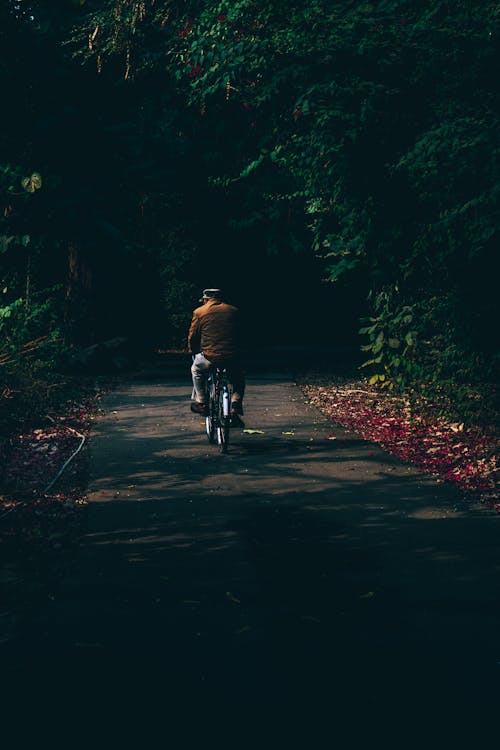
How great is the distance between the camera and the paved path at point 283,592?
4875 millimetres

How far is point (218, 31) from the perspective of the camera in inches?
462

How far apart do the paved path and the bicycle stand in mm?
1045

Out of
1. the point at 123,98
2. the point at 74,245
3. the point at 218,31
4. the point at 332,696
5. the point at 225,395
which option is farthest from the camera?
the point at 74,245

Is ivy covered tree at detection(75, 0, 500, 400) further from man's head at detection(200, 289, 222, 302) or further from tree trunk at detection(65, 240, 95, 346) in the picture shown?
tree trunk at detection(65, 240, 95, 346)

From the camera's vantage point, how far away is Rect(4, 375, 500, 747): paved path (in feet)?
16.0

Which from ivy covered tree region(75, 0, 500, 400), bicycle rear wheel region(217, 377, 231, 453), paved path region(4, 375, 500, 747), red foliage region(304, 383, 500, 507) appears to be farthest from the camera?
bicycle rear wheel region(217, 377, 231, 453)

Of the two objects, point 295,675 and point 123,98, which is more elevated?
point 123,98

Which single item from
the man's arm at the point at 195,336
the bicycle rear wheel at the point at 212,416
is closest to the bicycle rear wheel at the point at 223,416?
the bicycle rear wheel at the point at 212,416

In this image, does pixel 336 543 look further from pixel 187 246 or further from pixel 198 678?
pixel 187 246

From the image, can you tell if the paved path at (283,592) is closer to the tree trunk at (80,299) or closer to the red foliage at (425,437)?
the red foliage at (425,437)

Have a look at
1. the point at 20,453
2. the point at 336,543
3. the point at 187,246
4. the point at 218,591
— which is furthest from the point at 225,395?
the point at 187,246

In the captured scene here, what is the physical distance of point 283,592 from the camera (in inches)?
253

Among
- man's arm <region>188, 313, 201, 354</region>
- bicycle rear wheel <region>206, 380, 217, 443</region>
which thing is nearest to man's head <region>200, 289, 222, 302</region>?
man's arm <region>188, 313, 201, 354</region>

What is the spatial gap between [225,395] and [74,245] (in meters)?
14.2
